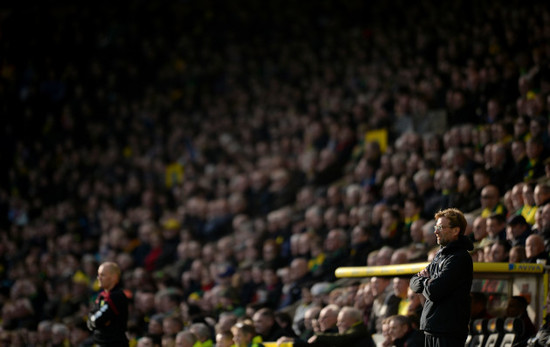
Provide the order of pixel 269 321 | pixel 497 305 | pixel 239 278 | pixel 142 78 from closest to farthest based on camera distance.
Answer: pixel 497 305 → pixel 269 321 → pixel 239 278 → pixel 142 78

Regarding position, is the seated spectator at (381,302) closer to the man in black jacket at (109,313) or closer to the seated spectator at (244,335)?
the seated spectator at (244,335)

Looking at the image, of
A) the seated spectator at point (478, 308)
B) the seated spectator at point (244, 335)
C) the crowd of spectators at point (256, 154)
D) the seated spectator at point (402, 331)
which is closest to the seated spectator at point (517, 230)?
the crowd of spectators at point (256, 154)

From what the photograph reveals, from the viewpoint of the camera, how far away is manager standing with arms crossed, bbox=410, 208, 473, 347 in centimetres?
607

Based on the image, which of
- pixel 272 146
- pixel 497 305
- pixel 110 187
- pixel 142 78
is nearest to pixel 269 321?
pixel 497 305

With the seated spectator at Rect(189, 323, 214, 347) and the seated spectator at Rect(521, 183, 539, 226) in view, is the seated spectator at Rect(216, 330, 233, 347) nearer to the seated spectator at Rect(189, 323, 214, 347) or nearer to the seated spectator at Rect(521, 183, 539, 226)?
the seated spectator at Rect(189, 323, 214, 347)

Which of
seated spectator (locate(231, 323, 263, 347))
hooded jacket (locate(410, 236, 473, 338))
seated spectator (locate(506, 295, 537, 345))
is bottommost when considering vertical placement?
seated spectator (locate(231, 323, 263, 347))

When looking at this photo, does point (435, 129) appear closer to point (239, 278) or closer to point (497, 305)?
point (239, 278)

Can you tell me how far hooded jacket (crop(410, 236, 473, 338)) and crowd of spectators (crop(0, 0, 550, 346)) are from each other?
5.18ft

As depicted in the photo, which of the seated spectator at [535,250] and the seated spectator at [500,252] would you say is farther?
the seated spectator at [500,252]

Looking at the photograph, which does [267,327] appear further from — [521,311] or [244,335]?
[521,311]

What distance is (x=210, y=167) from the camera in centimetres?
1791

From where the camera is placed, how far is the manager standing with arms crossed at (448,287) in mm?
6074

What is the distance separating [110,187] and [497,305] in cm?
1211

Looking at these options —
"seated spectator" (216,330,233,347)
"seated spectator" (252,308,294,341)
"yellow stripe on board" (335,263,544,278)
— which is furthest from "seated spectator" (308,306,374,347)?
"seated spectator" (216,330,233,347)
